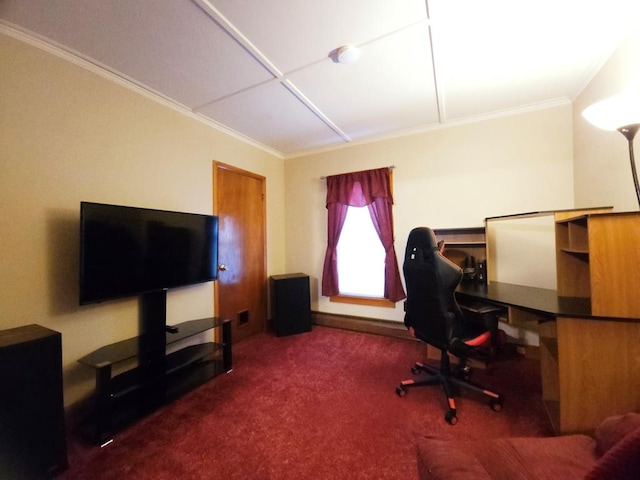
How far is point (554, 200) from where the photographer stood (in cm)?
246

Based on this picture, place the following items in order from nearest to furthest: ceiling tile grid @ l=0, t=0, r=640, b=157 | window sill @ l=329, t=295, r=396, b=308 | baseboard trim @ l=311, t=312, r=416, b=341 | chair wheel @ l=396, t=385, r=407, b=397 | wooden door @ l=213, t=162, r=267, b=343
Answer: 1. ceiling tile grid @ l=0, t=0, r=640, b=157
2. chair wheel @ l=396, t=385, r=407, b=397
3. wooden door @ l=213, t=162, r=267, b=343
4. baseboard trim @ l=311, t=312, r=416, b=341
5. window sill @ l=329, t=295, r=396, b=308

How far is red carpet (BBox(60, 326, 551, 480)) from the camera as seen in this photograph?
1350 millimetres

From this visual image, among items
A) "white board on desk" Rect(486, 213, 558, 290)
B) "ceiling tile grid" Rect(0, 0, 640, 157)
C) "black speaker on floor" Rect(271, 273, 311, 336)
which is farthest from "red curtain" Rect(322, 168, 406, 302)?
"white board on desk" Rect(486, 213, 558, 290)

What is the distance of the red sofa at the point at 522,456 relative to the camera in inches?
29.1

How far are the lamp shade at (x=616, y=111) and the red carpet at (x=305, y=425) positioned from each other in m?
1.83

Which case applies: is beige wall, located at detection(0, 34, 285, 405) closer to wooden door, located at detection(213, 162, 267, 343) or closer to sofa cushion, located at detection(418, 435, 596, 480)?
wooden door, located at detection(213, 162, 267, 343)

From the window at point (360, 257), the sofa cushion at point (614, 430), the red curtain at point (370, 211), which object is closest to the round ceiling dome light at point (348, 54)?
the red curtain at point (370, 211)

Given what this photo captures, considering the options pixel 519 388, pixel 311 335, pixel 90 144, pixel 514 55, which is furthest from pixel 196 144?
pixel 519 388

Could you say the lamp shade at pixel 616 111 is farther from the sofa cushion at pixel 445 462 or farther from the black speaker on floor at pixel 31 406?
the black speaker on floor at pixel 31 406

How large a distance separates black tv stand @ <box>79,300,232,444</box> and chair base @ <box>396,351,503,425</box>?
166cm

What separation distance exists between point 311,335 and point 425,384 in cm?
157

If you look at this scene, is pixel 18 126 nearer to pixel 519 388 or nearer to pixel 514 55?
pixel 514 55

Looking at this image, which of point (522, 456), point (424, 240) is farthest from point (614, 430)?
point (424, 240)

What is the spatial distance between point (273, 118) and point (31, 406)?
2725mm
